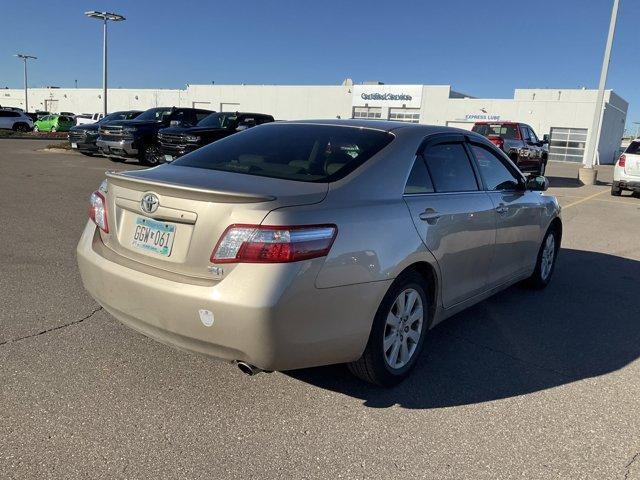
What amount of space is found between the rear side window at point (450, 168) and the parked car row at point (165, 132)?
35.7 feet

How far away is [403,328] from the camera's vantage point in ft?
11.2

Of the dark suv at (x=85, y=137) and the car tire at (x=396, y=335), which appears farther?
the dark suv at (x=85, y=137)

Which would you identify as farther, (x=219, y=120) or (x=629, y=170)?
(x=219, y=120)

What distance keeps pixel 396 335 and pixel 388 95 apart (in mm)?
48670

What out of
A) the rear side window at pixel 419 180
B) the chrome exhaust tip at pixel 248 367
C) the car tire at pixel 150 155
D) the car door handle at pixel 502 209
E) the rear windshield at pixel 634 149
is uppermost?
the rear windshield at pixel 634 149

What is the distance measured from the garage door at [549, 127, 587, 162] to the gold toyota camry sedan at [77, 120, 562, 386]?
1702 inches

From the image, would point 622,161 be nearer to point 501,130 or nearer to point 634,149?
point 634,149

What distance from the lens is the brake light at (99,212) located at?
3307 millimetres

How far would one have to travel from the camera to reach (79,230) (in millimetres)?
7270

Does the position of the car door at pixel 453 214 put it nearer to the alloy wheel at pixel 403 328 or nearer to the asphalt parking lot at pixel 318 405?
the alloy wheel at pixel 403 328

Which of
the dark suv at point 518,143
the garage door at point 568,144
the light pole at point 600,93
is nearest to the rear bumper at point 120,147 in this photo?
the dark suv at point 518,143

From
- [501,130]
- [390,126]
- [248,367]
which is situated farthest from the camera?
[501,130]

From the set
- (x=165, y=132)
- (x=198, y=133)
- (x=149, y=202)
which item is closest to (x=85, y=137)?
(x=165, y=132)

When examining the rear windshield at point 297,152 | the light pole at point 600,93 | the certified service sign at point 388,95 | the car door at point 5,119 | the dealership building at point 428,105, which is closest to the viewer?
the rear windshield at point 297,152
